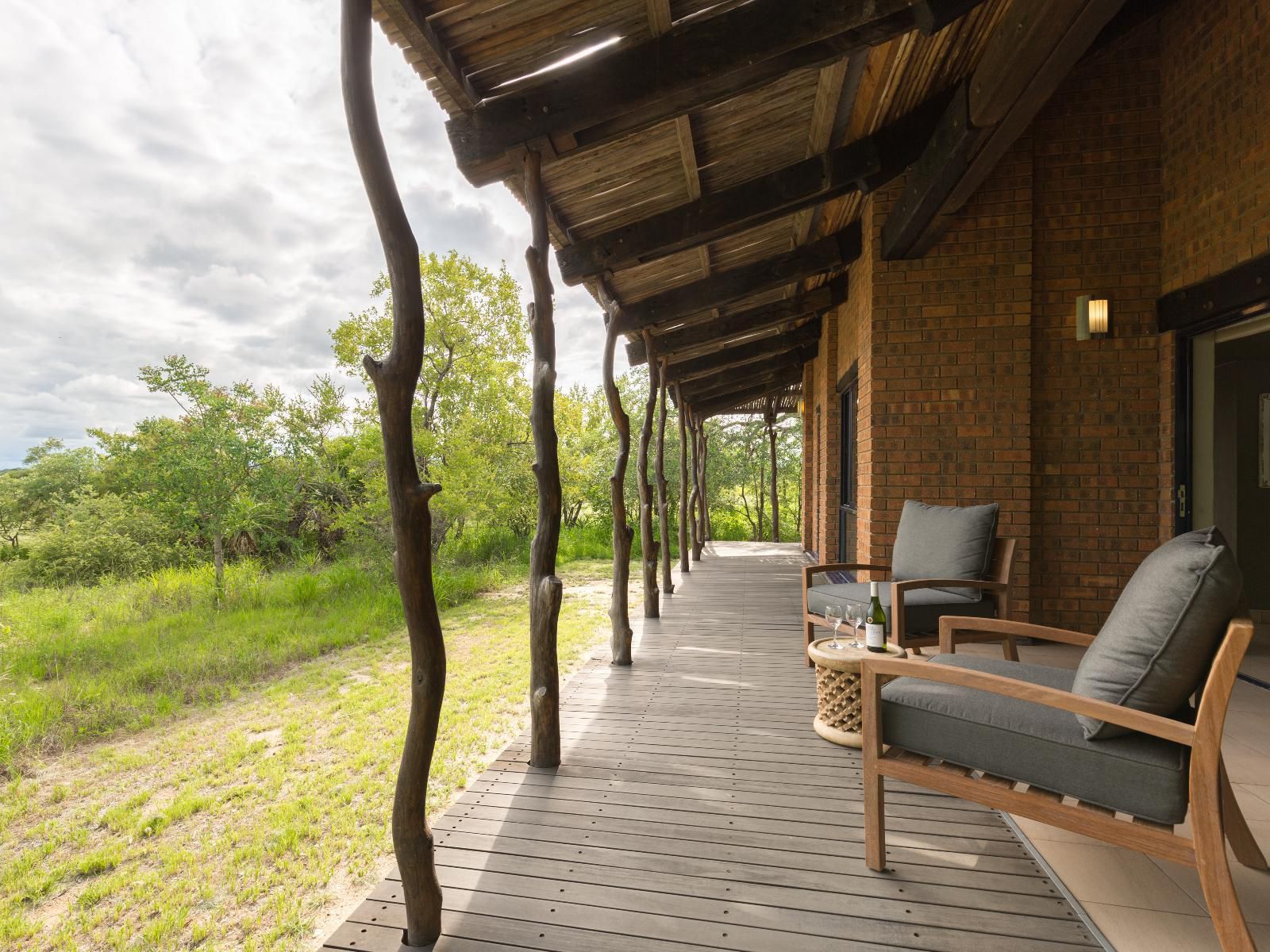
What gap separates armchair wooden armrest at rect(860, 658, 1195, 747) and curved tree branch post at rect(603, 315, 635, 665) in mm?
2401

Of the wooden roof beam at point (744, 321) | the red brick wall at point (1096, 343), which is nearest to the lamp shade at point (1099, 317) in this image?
the red brick wall at point (1096, 343)

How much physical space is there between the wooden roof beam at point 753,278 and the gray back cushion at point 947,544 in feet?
7.95

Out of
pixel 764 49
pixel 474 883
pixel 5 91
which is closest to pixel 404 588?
pixel 474 883

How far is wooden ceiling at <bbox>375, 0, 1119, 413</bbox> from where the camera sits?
→ 2.32 meters

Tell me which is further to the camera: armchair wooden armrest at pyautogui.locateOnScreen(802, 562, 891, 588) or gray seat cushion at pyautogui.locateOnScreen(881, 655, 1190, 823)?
armchair wooden armrest at pyautogui.locateOnScreen(802, 562, 891, 588)

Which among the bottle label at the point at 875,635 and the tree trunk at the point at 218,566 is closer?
the bottle label at the point at 875,635

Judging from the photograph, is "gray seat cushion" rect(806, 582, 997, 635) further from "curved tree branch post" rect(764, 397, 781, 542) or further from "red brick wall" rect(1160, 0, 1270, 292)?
"curved tree branch post" rect(764, 397, 781, 542)

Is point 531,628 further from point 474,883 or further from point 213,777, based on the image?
point 213,777

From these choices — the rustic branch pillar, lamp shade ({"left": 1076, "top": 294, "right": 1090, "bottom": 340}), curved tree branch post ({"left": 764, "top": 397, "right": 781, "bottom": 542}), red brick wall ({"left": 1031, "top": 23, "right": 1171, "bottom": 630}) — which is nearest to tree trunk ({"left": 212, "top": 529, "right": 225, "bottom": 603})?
the rustic branch pillar

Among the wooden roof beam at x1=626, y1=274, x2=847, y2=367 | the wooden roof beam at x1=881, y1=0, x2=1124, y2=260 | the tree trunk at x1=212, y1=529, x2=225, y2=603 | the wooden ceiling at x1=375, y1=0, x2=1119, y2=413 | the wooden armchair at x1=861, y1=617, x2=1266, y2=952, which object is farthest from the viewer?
the tree trunk at x1=212, y1=529, x2=225, y2=603

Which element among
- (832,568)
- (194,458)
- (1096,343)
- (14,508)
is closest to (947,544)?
(832,568)

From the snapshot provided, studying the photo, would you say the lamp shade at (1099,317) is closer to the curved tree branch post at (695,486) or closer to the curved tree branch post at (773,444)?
the curved tree branch post at (695,486)

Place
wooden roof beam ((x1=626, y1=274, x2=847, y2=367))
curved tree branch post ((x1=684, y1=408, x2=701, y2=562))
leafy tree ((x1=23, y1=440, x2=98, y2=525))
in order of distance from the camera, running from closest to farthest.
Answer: wooden roof beam ((x1=626, y1=274, x2=847, y2=367)) → curved tree branch post ((x1=684, y1=408, x2=701, y2=562)) → leafy tree ((x1=23, y1=440, x2=98, y2=525))

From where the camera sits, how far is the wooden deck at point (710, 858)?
61.7 inches
